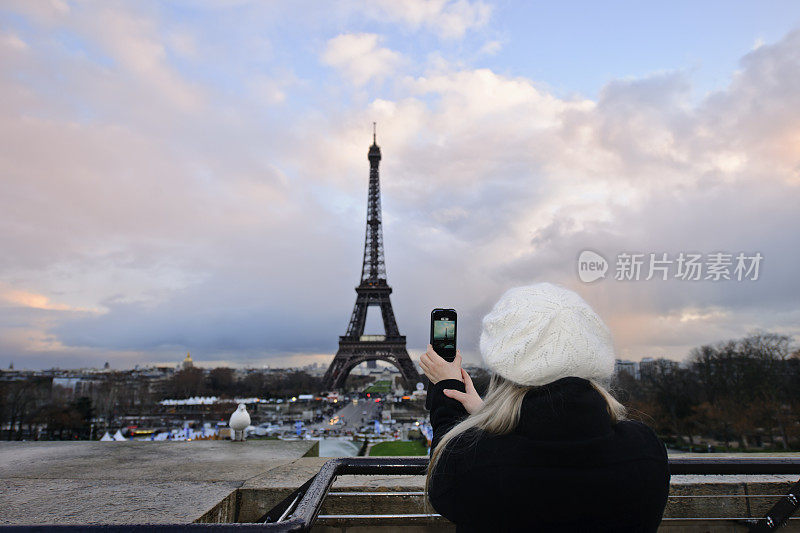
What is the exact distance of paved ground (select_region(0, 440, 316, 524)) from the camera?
2361 millimetres

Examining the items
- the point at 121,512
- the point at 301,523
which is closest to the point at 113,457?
the point at 121,512

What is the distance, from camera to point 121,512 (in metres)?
2.35

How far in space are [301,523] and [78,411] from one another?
132 ft

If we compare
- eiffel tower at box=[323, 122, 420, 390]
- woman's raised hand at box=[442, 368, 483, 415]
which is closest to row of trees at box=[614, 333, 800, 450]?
eiffel tower at box=[323, 122, 420, 390]

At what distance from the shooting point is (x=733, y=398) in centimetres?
2844

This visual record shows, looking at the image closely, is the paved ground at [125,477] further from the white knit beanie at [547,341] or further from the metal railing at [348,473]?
the white knit beanie at [547,341]

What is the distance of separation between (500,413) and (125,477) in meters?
3.24

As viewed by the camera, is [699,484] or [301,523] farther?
[699,484]

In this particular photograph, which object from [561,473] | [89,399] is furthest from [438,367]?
[89,399]

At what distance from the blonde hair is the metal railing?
0.40m

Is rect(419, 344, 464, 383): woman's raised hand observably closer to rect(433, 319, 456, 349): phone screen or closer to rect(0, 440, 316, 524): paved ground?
rect(433, 319, 456, 349): phone screen

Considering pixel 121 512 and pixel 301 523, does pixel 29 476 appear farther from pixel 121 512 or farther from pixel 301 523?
pixel 301 523

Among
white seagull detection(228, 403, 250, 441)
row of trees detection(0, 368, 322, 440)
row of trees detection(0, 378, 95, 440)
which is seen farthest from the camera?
row of trees detection(0, 368, 322, 440)

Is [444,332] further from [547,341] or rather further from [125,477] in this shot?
[125,477]
